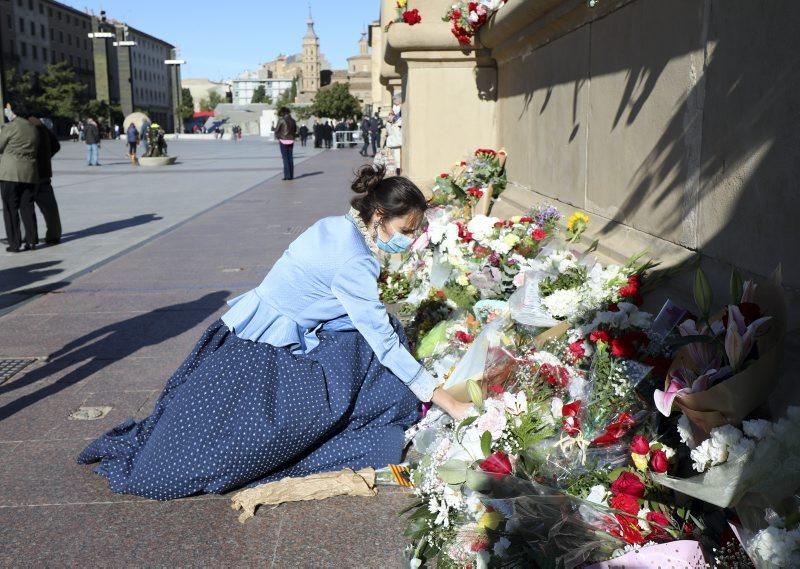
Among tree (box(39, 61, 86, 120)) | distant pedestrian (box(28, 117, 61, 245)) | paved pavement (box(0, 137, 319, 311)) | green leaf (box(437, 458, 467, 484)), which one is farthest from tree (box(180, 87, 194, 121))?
green leaf (box(437, 458, 467, 484))

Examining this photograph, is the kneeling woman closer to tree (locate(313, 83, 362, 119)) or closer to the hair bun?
the hair bun

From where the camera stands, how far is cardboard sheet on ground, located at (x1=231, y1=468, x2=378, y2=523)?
3.31 metres

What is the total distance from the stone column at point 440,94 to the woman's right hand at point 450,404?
15.8ft

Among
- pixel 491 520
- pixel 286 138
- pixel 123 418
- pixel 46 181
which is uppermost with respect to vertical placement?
pixel 286 138

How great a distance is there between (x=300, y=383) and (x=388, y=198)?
85cm

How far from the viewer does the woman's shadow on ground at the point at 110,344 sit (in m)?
4.86

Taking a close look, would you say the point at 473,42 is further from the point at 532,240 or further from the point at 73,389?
the point at 73,389

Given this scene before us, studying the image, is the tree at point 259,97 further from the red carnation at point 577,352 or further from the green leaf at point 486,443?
the green leaf at point 486,443

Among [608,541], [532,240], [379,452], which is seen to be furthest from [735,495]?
[532,240]


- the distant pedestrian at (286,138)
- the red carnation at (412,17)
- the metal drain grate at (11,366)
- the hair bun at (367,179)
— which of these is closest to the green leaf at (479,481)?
the hair bun at (367,179)

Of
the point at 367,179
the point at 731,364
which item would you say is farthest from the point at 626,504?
the point at 367,179

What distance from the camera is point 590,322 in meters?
3.40

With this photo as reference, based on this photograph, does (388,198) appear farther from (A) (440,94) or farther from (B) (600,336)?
(A) (440,94)

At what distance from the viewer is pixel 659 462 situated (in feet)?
7.66
